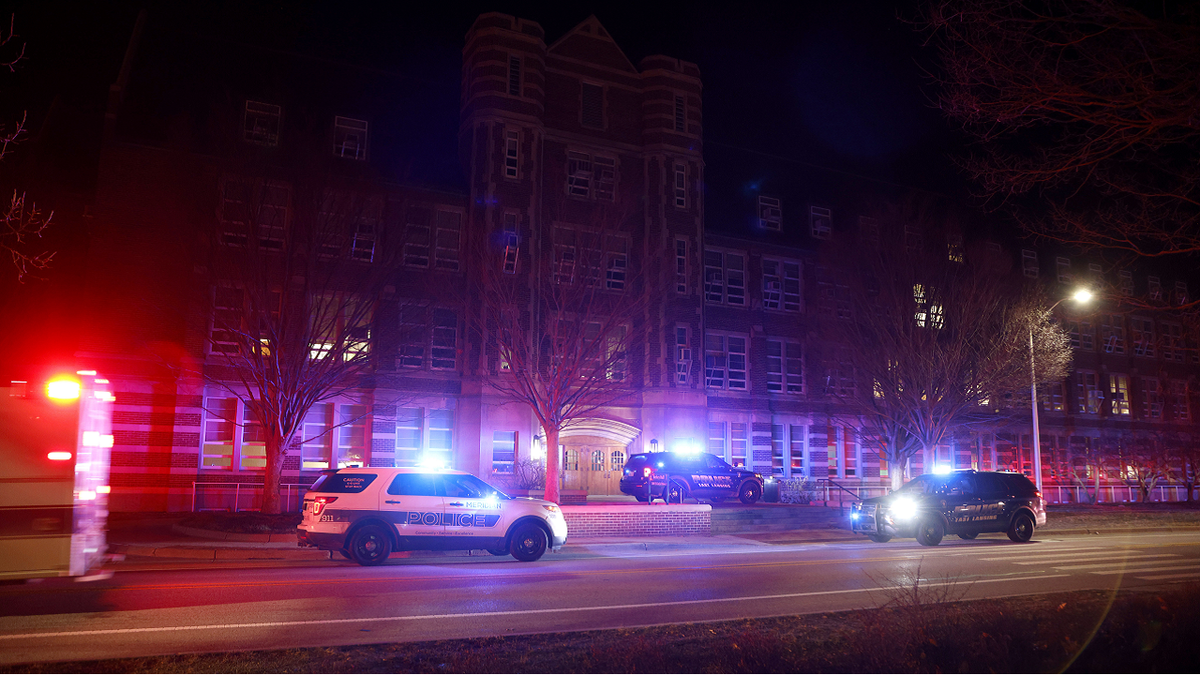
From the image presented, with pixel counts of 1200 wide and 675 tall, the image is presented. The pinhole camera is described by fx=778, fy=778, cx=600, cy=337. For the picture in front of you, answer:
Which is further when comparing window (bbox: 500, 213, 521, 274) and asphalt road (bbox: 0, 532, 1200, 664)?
window (bbox: 500, 213, 521, 274)

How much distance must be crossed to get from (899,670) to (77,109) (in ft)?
119

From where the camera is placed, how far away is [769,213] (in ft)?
124

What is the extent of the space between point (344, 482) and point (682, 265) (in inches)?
831

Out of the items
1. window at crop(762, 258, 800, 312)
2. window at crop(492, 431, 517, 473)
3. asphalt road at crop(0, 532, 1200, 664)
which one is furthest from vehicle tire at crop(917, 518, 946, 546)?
window at crop(762, 258, 800, 312)

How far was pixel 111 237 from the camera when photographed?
1023 inches

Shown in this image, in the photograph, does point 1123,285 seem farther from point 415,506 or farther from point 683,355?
point 415,506

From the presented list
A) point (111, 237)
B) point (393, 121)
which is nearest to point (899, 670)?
point (111, 237)

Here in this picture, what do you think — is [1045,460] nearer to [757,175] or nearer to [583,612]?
[757,175]

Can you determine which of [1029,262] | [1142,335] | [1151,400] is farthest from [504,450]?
[1142,335]

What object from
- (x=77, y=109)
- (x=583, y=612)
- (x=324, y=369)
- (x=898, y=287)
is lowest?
(x=583, y=612)

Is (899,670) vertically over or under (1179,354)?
under

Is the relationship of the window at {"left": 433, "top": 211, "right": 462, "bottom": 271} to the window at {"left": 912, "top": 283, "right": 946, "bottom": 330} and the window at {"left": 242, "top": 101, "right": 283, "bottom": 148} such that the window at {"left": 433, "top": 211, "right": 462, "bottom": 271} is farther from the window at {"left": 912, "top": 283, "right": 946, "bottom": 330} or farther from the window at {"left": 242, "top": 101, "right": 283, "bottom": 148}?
the window at {"left": 912, "top": 283, "right": 946, "bottom": 330}

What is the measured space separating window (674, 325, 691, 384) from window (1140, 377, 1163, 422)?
3277 cm

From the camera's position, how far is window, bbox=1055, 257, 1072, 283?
44750 mm
